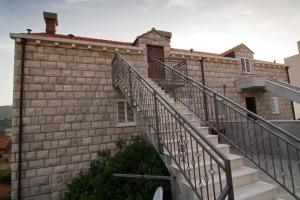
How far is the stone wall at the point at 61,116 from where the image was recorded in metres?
6.12

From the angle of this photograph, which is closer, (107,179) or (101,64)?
(107,179)

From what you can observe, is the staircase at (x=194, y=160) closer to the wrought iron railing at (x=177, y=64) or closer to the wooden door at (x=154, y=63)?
the wooden door at (x=154, y=63)

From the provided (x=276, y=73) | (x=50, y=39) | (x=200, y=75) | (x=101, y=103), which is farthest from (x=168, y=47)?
(x=276, y=73)

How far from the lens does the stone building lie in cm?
610

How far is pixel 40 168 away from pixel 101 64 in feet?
15.0

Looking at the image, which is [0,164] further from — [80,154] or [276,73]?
[276,73]

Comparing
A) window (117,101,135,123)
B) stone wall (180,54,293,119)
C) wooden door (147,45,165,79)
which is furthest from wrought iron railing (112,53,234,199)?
stone wall (180,54,293,119)

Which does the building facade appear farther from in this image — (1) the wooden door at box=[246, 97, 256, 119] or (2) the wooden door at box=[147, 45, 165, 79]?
(2) the wooden door at box=[147, 45, 165, 79]

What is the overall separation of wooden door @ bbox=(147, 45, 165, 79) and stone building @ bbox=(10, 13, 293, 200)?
0.96ft

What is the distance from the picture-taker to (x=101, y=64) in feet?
25.7

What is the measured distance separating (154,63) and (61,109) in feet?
16.2

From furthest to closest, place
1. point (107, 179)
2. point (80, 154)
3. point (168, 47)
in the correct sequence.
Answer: point (168, 47), point (80, 154), point (107, 179)

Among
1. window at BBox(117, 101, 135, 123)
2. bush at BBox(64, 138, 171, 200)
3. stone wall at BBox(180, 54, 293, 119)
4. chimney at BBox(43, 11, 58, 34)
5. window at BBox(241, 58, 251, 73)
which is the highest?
chimney at BBox(43, 11, 58, 34)

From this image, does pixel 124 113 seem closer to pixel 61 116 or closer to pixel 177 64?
pixel 61 116
